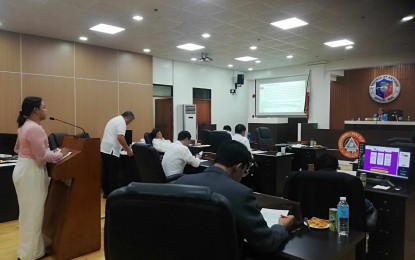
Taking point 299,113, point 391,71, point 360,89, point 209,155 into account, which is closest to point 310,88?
point 299,113

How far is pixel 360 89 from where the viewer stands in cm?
1088

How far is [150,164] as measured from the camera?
379 centimetres

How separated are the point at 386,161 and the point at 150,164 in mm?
2601

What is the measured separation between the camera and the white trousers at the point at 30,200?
2.77 meters

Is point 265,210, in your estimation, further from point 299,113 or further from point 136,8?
point 299,113

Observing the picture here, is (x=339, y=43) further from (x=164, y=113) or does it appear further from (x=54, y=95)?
(x=54, y=95)

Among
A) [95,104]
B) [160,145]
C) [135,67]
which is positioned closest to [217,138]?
[160,145]

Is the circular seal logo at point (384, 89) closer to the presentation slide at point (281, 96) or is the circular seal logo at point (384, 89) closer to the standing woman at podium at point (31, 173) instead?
the presentation slide at point (281, 96)

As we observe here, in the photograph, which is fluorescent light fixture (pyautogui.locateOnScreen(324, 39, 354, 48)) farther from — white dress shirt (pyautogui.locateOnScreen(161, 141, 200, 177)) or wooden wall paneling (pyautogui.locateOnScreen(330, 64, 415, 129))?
white dress shirt (pyautogui.locateOnScreen(161, 141, 200, 177))

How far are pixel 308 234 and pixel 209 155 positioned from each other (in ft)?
11.2

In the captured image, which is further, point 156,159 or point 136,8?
point 136,8

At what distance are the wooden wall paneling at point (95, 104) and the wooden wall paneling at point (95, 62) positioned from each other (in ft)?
0.56

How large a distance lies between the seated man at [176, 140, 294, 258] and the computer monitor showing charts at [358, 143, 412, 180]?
1.94 m

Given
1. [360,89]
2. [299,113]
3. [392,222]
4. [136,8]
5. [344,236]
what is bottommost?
[392,222]
